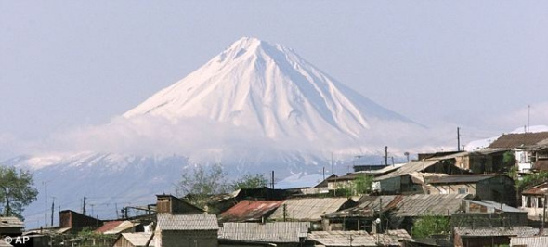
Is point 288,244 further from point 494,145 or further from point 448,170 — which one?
point 494,145

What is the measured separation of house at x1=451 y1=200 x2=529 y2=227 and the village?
4 cm

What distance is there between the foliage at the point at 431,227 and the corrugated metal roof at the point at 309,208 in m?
6.63

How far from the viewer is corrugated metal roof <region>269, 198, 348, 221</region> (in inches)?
2992

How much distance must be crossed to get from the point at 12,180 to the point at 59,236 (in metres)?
16.5

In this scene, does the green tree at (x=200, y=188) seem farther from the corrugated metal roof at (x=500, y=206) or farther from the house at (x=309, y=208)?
the corrugated metal roof at (x=500, y=206)

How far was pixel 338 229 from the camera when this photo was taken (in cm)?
7112

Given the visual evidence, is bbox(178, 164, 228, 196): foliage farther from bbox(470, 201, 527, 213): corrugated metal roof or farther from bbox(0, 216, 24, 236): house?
bbox(0, 216, 24, 236): house

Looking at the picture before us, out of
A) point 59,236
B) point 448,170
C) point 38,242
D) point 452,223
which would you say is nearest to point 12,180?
point 59,236

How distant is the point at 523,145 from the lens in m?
91.2

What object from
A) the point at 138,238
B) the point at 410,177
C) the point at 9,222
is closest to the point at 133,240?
the point at 138,238

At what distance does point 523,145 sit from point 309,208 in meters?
17.7

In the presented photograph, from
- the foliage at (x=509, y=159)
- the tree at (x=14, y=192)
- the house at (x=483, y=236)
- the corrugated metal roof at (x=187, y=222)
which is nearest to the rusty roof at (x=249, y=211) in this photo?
the tree at (x=14, y=192)

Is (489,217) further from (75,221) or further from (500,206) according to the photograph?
(75,221)

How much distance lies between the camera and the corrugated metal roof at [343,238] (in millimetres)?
63438
